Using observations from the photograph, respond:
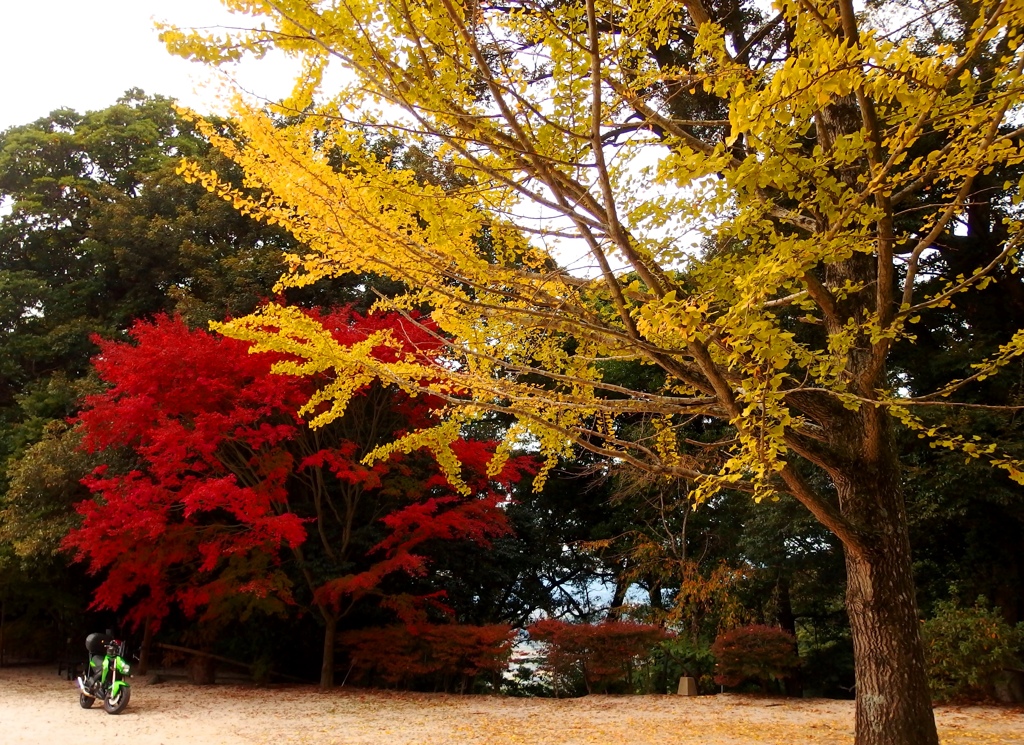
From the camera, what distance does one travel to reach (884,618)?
3.49 m

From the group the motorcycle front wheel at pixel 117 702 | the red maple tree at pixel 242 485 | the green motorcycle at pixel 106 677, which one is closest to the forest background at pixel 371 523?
the red maple tree at pixel 242 485

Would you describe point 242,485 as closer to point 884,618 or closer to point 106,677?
point 106,677

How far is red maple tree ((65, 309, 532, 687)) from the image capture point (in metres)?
7.25

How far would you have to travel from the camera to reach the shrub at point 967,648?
20.8ft

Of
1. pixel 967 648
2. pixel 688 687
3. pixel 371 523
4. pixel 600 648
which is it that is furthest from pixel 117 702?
pixel 967 648

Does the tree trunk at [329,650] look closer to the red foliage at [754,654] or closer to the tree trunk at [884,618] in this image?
the red foliage at [754,654]

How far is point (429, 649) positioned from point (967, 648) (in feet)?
18.0

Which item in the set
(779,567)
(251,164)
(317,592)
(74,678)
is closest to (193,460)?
(317,592)

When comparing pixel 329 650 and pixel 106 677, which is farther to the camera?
pixel 329 650

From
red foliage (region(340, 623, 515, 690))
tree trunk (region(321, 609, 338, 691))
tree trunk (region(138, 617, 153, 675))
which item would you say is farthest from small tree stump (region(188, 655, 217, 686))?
red foliage (region(340, 623, 515, 690))

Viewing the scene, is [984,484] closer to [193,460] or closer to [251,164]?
[251,164]

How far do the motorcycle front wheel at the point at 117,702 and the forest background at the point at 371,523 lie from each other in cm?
121

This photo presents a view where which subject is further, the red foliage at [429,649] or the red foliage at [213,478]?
the red foliage at [429,649]

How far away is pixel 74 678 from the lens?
951 cm
